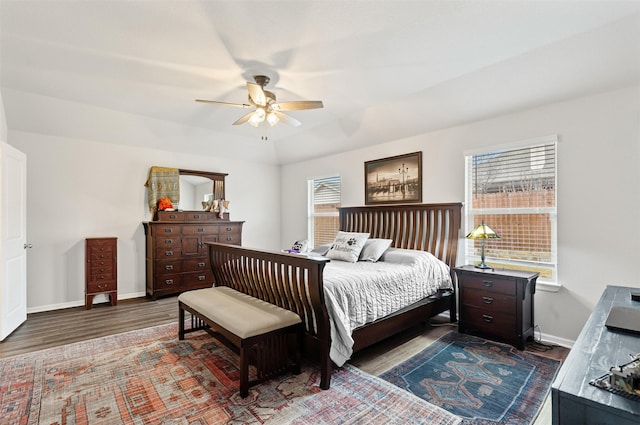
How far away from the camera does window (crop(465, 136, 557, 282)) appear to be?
3.30m

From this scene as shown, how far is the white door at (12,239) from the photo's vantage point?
333 cm

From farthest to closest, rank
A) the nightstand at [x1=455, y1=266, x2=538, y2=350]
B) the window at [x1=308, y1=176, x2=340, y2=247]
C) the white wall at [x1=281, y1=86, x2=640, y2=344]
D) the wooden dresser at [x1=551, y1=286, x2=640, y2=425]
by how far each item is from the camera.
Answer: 1. the window at [x1=308, y1=176, x2=340, y2=247]
2. the nightstand at [x1=455, y1=266, x2=538, y2=350]
3. the white wall at [x1=281, y1=86, x2=640, y2=344]
4. the wooden dresser at [x1=551, y1=286, x2=640, y2=425]

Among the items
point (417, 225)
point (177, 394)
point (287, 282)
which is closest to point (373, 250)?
point (417, 225)

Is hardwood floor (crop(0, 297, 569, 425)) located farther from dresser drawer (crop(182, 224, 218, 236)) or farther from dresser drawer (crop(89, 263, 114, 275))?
dresser drawer (crop(182, 224, 218, 236))

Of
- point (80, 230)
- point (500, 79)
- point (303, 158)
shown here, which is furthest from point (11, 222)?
point (500, 79)

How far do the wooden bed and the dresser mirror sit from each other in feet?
6.94

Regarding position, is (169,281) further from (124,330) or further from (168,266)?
(124,330)

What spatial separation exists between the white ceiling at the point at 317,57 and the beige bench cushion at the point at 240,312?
91.1 inches

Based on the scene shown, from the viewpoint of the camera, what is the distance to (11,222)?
3.55 meters

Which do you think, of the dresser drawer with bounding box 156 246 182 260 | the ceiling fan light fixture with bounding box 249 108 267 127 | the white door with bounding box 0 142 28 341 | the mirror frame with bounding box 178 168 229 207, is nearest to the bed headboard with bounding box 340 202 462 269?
the ceiling fan light fixture with bounding box 249 108 267 127

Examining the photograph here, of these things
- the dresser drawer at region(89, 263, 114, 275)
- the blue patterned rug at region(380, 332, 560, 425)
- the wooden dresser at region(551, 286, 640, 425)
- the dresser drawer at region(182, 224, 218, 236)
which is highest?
the dresser drawer at region(182, 224, 218, 236)

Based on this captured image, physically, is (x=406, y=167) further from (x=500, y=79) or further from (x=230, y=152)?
(x=230, y=152)

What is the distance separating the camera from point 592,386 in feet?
3.26

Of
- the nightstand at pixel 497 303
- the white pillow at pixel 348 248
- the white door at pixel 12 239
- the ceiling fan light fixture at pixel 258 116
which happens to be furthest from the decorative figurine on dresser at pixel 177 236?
the nightstand at pixel 497 303
